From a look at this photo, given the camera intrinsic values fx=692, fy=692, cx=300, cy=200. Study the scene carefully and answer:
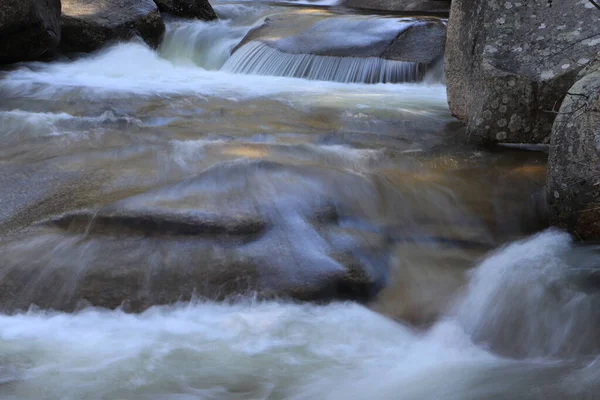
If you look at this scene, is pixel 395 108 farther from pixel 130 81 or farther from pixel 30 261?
pixel 30 261

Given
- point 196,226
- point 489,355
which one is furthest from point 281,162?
point 489,355

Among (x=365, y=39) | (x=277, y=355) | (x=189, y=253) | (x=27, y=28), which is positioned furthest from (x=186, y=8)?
(x=277, y=355)

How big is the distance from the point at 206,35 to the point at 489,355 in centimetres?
847

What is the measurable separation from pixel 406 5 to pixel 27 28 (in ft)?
26.0

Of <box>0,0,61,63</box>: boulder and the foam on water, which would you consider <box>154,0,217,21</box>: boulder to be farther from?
<box>0,0,61,63</box>: boulder

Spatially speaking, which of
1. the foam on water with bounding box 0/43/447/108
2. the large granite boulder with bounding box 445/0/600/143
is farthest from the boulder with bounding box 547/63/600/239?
the foam on water with bounding box 0/43/447/108

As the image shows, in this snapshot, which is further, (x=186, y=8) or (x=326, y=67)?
(x=186, y=8)

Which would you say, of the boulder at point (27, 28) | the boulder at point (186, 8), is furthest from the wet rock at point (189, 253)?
the boulder at point (186, 8)

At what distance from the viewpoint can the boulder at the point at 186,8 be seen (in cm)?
1106

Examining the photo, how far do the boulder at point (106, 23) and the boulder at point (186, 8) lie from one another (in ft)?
2.90

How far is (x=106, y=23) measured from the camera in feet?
31.0

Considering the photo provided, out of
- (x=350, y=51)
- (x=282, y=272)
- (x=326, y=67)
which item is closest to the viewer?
(x=282, y=272)

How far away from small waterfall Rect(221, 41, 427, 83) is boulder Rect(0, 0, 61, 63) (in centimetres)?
221

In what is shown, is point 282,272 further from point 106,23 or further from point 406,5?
point 406,5
